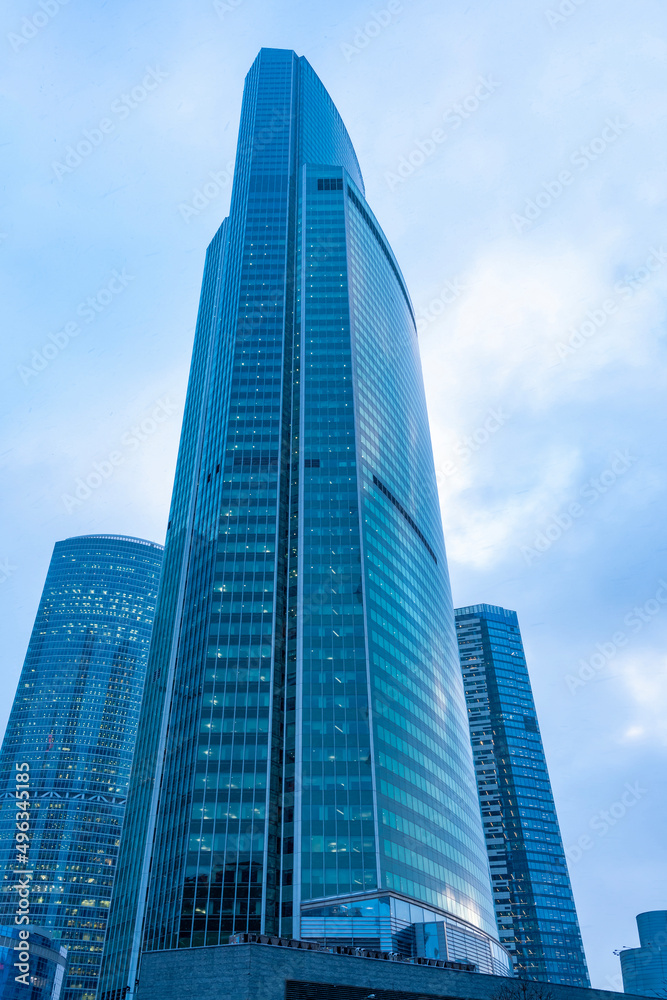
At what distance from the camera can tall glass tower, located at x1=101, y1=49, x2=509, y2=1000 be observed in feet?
305

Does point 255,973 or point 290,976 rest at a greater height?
point 290,976

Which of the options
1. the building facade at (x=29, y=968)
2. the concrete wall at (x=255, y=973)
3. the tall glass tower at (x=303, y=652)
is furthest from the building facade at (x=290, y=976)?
the building facade at (x=29, y=968)

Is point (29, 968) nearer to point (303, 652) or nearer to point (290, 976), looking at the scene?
point (303, 652)

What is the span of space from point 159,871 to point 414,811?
3475 centimetres

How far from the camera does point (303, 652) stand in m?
110

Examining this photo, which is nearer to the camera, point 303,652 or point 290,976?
point 290,976

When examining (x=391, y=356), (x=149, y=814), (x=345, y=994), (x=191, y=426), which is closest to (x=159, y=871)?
(x=149, y=814)

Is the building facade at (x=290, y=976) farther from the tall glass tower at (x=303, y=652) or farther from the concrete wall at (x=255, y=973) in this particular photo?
the tall glass tower at (x=303, y=652)

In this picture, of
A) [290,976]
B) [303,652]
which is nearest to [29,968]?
[303,652]

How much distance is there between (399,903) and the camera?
91250 millimetres

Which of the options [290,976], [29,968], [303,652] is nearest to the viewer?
[290,976]

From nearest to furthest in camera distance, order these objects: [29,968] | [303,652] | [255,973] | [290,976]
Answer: [255,973] < [290,976] < [303,652] < [29,968]

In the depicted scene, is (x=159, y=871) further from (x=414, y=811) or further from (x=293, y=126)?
(x=293, y=126)

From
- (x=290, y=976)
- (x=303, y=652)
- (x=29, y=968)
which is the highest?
(x=303, y=652)
